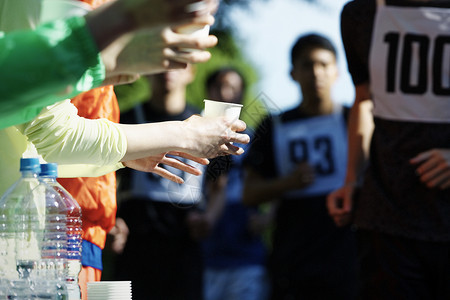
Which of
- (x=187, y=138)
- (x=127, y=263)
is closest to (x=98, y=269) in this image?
(x=187, y=138)

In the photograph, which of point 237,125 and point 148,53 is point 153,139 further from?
point 148,53

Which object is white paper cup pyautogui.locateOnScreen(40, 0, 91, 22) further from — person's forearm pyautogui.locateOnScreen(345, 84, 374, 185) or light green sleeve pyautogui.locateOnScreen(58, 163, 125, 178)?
person's forearm pyautogui.locateOnScreen(345, 84, 374, 185)

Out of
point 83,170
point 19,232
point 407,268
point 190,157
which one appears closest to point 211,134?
point 190,157

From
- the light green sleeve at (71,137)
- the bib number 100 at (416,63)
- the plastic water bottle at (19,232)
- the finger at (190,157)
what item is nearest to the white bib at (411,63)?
the bib number 100 at (416,63)

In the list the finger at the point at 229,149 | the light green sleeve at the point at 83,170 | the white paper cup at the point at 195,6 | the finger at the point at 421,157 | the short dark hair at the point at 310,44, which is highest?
the short dark hair at the point at 310,44

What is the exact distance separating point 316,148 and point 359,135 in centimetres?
130

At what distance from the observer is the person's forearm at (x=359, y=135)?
406cm

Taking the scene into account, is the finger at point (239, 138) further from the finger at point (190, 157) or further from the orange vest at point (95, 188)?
the orange vest at point (95, 188)

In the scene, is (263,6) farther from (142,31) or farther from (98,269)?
(142,31)

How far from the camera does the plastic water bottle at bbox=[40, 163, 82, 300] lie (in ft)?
8.52

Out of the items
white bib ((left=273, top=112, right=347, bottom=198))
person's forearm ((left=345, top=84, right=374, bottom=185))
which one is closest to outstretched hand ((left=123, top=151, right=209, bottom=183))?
person's forearm ((left=345, top=84, right=374, bottom=185))

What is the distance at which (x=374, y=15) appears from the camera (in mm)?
3723

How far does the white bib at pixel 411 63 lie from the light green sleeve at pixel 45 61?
7.10 ft

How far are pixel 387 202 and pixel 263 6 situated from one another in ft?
16.9
